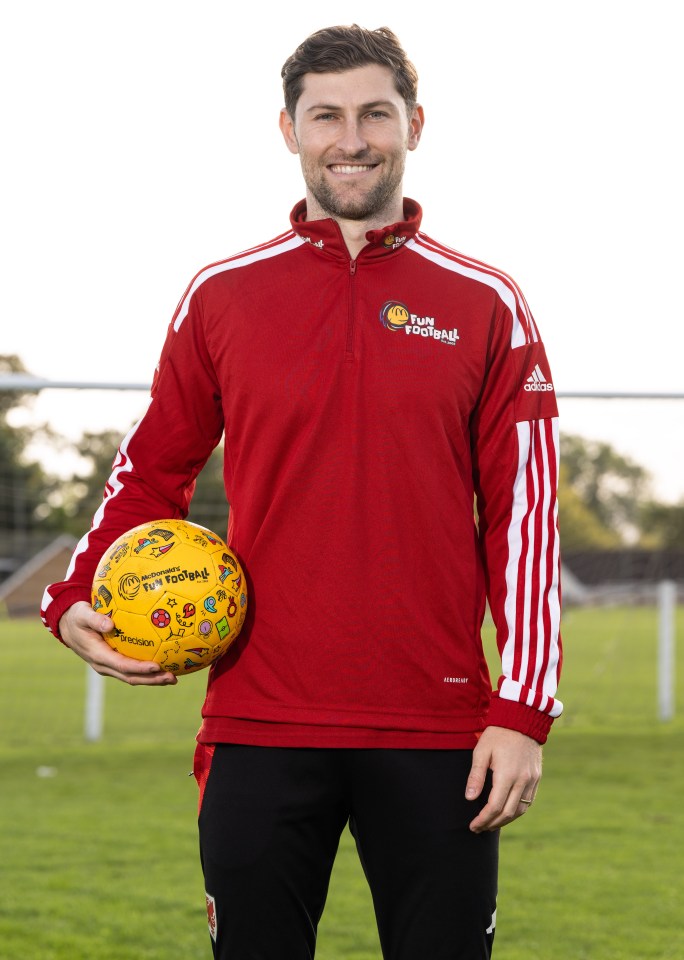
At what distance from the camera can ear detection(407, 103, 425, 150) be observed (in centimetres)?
262

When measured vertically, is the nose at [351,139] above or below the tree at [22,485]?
above

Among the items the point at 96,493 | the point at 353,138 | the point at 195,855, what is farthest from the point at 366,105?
the point at 96,493

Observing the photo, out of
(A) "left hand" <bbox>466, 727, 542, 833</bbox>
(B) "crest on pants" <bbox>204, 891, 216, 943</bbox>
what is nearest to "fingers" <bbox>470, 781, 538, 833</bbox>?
(A) "left hand" <bbox>466, 727, 542, 833</bbox>

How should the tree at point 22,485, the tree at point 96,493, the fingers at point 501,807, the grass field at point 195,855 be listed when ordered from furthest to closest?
the tree at point 22,485 → the tree at point 96,493 → the grass field at point 195,855 → the fingers at point 501,807

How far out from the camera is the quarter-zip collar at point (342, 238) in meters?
2.50

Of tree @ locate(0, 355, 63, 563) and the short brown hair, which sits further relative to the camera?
tree @ locate(0, 355, 63, 563)

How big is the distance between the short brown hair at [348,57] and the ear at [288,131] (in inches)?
1.7

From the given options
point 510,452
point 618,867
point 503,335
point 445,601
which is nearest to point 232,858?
point 445,601

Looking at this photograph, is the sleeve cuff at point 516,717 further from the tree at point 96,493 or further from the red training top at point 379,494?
the tree at point 96,493

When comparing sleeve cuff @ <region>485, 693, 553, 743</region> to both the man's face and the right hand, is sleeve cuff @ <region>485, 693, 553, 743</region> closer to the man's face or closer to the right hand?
the right hand

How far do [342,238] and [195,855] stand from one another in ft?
13.7

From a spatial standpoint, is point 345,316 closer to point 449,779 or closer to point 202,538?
point 202,538

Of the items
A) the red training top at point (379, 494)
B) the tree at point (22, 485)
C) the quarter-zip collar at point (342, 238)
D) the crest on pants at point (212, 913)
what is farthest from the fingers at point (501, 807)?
the tree at point (22, 485)

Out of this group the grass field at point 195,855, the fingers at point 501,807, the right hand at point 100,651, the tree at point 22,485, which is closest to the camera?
the fingers at point 501,807
